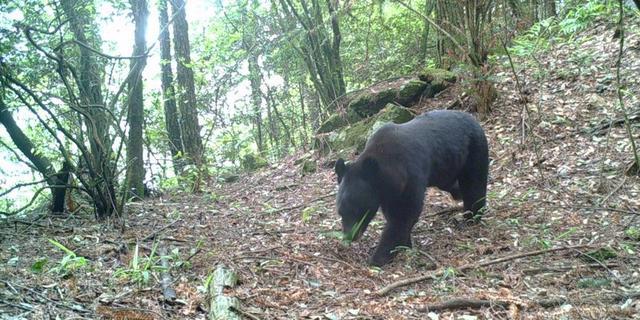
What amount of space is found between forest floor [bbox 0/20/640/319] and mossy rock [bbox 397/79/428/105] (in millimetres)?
1883

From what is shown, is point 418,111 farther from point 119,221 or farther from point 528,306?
point 528,306

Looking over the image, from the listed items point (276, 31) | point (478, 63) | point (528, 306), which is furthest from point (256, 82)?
point (528, 306)

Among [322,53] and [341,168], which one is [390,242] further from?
[322,53]

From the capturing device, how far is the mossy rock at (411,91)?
11.7 meters

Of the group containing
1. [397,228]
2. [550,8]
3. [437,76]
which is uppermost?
[550,8]

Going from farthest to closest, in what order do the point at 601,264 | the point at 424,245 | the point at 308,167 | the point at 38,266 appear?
the point at 308,167 < the point at 424,245 < the point at 601,264 < the point at 38,266

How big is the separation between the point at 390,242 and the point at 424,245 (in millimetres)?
689

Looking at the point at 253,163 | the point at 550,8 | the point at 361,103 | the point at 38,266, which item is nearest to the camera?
the point at 38,266

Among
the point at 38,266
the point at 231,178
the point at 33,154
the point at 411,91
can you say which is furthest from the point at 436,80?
the point at 38,266

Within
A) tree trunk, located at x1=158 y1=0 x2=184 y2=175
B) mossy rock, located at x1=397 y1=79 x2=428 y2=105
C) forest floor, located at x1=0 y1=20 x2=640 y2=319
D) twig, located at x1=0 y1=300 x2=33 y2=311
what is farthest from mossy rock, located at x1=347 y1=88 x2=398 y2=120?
twig, located at x1=0 y1=300 x2=33 y2=311

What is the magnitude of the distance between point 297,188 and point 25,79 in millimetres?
4875

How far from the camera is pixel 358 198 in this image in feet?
20.4

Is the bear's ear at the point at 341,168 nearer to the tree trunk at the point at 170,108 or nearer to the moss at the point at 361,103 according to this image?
the moss at the point at 361,103

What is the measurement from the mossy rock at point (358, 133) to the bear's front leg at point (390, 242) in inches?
174
